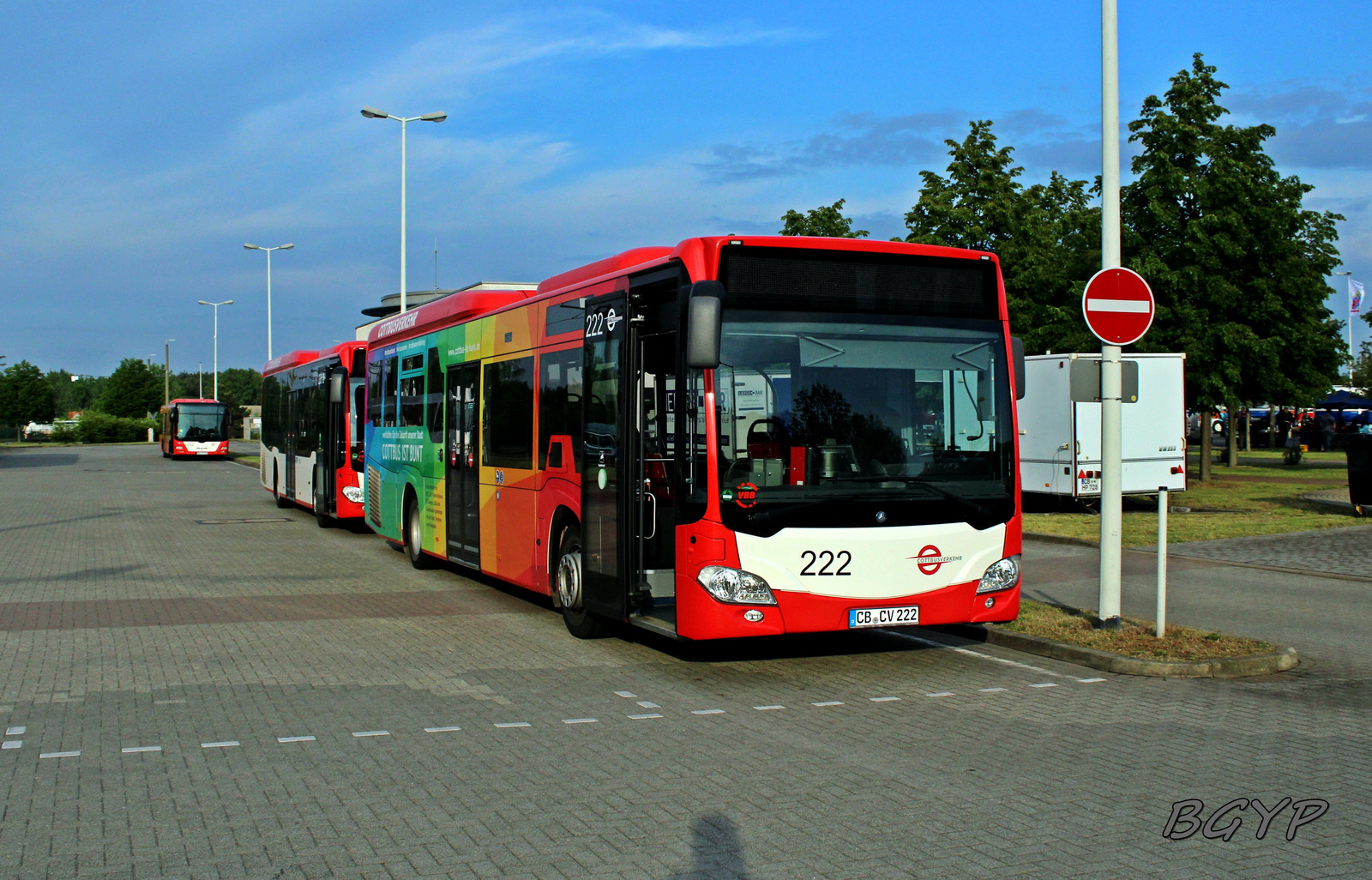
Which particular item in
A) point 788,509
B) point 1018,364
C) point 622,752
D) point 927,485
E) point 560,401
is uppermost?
point 1018,364

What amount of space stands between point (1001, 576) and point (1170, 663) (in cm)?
129

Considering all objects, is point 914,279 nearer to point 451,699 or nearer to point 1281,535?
point 451,699

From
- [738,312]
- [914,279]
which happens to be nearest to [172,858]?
[738,312]

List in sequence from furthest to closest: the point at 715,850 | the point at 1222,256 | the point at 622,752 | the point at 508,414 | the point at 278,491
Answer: the point at 1222,256 → the point at 278,491 → the point at 508,414 → the point at 622,752 → the point at 715,850

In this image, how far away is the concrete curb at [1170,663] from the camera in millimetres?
8656

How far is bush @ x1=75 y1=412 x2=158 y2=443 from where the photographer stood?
339 feet

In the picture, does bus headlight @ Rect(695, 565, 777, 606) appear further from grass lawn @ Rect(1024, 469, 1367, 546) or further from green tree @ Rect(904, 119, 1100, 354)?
green tree @ Rect(904, 119, 1100, 354)

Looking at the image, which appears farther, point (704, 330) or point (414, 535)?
point (414, 535)

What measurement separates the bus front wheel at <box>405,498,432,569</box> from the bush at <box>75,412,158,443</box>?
9824 centimetres

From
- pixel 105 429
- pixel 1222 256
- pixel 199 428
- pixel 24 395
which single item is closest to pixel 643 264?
pixel 1222 256

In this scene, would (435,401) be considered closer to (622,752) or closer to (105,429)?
(622,752)

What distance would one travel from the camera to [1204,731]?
703 centimetres

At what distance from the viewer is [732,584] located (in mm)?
8086

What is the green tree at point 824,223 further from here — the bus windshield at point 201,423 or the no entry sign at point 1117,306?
the bus windshield at point 201,423
